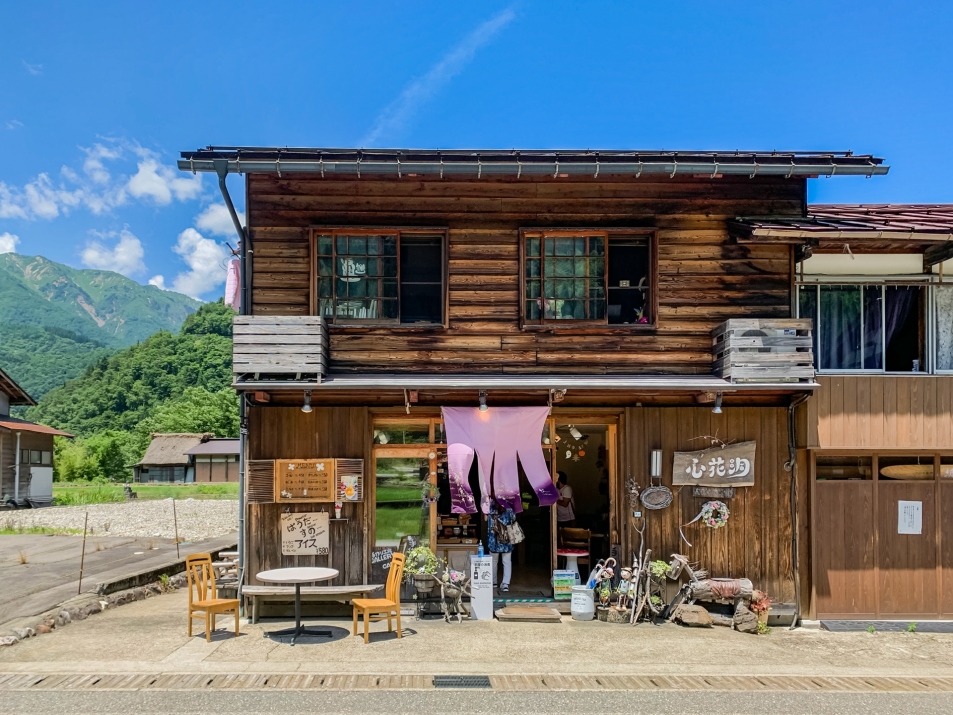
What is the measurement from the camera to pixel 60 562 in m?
18.1

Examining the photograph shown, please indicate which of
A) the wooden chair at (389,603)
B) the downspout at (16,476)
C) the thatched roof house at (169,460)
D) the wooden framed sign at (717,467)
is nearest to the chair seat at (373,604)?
the wooden chair at (389,603)

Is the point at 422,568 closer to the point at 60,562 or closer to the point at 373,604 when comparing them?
the point at 373,604

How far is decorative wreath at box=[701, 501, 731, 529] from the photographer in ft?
41.1

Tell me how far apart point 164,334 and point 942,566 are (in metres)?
104

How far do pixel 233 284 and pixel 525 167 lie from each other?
5087mm

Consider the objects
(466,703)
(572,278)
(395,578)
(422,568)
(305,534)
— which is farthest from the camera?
(572,278)

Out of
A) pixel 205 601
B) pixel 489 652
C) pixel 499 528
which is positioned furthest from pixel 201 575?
pixel 499 528

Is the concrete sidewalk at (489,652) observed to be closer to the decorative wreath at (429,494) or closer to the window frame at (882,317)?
the decorative wreath at (429,494)

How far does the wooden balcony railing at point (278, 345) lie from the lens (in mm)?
11523

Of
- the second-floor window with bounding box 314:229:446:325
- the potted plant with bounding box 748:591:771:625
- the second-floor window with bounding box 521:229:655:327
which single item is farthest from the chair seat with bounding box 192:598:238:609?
the potted plant with bounding box 748:591:771:625

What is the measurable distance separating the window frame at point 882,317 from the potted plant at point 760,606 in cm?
374

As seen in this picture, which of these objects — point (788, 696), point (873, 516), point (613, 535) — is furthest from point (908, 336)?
point (788, 696)

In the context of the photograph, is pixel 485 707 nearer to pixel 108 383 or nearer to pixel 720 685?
pixel 720 685

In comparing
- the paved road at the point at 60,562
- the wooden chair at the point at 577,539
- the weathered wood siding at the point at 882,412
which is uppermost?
the weathered wood siding at the point at 882,412
